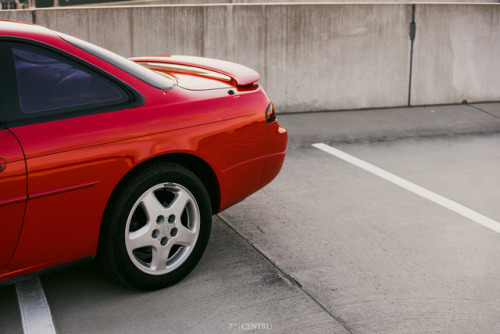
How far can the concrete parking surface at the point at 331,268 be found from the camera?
→ 3452mm

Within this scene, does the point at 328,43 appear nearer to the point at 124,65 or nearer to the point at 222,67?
the point at 222,67

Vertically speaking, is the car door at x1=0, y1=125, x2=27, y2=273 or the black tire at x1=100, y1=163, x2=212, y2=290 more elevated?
the car door at x1=0, y1=125, x2=27, y2=273

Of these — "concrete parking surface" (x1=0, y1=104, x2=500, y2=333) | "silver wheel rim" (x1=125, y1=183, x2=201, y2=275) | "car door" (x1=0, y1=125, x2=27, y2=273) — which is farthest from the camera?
"silver wheel rim" (x1=125, y1=183, x2=201, y2=275)

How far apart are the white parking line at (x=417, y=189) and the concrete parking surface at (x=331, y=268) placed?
0.04 metres

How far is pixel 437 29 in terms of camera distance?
877cm

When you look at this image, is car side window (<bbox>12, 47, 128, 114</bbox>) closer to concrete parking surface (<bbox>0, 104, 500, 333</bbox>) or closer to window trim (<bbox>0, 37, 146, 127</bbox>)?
window trim (<bbox>0, 37, 146, 127</bbox>)

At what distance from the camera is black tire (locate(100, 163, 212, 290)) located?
11.4ft

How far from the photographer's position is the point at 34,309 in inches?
138

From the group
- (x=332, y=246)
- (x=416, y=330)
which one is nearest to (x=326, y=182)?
(x=332, y=246)

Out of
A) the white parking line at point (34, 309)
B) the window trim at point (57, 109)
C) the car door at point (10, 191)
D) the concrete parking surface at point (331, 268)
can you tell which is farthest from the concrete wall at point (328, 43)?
the car door at point (10, 191)

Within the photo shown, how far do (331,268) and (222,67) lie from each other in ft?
5.14

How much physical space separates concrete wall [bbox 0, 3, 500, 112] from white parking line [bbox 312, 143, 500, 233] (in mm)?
1620

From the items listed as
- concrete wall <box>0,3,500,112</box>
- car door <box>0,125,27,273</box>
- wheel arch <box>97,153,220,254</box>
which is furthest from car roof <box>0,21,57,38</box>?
concrete wall <box>0,3,500,112</box>

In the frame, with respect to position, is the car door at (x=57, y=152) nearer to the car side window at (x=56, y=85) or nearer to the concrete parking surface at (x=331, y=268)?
the car side window at (x=56, y=85)
